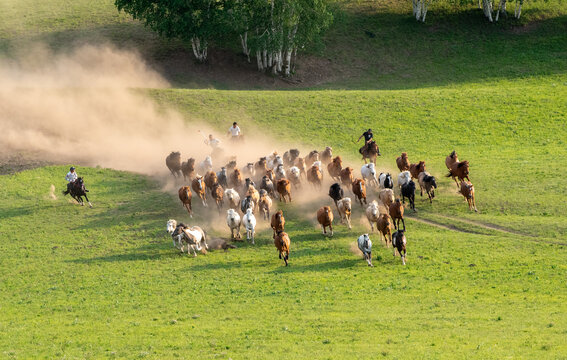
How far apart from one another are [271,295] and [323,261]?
4.31 meters

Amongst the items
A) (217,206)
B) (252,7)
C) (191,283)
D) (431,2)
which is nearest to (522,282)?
(191,283)

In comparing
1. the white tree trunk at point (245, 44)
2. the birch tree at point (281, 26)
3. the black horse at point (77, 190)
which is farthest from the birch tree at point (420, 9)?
the black horse at point (77, 190)

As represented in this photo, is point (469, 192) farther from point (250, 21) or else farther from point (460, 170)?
point (250, 21)

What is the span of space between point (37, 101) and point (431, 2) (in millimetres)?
52551

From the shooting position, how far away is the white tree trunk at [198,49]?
237ft

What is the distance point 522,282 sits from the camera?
25.8m

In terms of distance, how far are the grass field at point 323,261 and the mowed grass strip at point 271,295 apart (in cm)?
10

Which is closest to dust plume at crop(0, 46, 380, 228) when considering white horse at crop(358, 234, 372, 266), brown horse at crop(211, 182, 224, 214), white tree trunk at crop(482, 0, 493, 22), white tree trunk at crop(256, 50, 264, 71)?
Answer: brown horse at crop(211, 182, 224, 214)

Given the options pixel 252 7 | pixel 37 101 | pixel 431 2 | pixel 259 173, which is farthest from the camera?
pixel 431 2

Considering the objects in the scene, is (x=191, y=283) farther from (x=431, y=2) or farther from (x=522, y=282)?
(x=431, y=2)

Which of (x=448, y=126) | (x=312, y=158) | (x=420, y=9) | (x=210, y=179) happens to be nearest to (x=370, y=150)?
(x=312, y=158)

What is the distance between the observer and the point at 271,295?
84.4 feet

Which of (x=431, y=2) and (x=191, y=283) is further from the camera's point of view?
(x=431, y=2)

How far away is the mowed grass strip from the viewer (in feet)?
69.9
